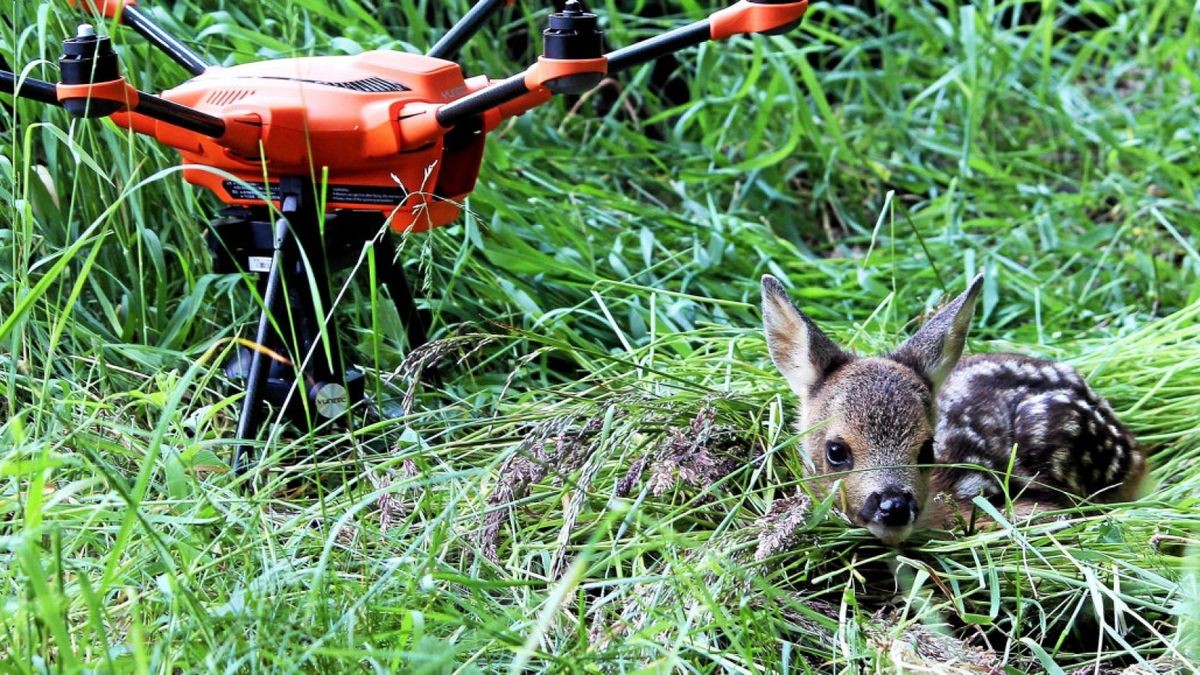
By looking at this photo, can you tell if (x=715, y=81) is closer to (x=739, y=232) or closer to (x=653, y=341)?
(x=739, y=232)

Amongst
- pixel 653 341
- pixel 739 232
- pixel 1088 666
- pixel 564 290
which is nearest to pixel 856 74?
pixel 739 232

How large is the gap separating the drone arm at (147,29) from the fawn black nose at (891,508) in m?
1.81

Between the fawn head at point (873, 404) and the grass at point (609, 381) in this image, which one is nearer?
the grass at point (609, 381)

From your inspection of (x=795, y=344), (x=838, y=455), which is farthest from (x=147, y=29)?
(x=838, y=455)

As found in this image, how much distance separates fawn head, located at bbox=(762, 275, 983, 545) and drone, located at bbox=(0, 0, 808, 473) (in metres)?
0.79

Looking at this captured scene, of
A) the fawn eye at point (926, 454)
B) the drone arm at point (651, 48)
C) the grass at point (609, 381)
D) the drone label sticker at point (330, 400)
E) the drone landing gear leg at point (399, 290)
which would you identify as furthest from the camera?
the drone landing gear leg at point (399, 290)

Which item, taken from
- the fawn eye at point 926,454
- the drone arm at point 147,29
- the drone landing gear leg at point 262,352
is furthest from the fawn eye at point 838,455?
the drone arm at point 147,29

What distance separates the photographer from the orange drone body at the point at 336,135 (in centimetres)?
301

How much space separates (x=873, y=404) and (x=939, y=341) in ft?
1.08

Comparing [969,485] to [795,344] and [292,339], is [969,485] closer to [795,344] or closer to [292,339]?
[795,344]

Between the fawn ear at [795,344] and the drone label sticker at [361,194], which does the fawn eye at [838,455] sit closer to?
the fawn ear at [795,344]

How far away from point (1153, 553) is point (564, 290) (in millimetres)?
1870

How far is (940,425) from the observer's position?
3670 mm

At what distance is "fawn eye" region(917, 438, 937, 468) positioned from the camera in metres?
3.21
